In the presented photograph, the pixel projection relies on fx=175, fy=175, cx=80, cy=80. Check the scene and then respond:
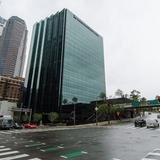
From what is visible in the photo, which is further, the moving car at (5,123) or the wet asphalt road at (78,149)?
the moving car at (5,123)

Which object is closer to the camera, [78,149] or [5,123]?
[78,149]

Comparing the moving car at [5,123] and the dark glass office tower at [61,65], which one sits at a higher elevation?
the dark glass office tower at [61,65]

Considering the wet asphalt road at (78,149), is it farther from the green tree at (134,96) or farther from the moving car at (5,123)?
the green tree at (134,96)

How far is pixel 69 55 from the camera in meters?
92.5

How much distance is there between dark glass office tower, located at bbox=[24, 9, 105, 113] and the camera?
86.2m

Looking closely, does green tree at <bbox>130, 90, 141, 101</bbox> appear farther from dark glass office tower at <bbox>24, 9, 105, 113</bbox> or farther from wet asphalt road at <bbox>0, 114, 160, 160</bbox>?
wet asphalt road at <bbox>0, 114, 160, 160</bbox>

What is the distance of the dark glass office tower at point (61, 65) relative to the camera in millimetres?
86250

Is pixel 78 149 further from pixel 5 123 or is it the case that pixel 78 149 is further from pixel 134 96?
pixel 134 96

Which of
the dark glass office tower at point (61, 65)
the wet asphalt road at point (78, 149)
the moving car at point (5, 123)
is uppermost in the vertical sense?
the dark glass office tower at point (61, 65)

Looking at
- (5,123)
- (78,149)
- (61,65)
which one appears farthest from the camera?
(61,65)

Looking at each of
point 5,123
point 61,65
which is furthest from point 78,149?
point 61,65

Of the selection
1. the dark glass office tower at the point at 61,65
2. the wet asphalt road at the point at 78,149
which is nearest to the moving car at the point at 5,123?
the wet asphalt road at the point at 78,149

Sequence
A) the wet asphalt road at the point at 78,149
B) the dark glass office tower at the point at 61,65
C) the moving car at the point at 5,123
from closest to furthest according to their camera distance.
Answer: the wet asphalt road at the point at 78,149, the moving car at the point at 5,123, the dark glass office tower at the point at 61,65

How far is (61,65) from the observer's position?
285 feet
